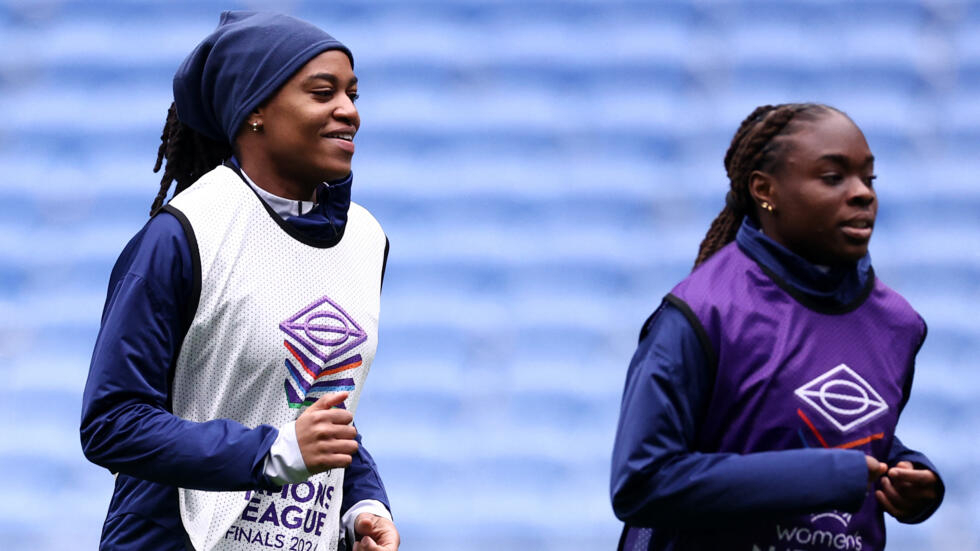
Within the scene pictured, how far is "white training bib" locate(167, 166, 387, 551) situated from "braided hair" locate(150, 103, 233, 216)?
16 cm

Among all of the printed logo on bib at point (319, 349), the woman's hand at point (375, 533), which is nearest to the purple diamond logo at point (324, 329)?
the printed logo on bib at point (319, 349)

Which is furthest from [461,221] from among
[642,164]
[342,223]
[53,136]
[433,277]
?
[342,223]

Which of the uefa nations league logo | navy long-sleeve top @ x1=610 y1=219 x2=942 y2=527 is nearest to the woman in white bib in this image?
navy long-sleeve top @ x1=610 y1=219 x2=942 y2=527

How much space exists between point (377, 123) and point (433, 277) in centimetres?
81

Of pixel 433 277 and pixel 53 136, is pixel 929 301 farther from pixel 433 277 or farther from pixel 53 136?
pixel 53 136

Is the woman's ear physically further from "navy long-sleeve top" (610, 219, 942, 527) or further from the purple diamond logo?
the purple diamond logo

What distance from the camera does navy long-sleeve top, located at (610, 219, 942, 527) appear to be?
178 centimetres

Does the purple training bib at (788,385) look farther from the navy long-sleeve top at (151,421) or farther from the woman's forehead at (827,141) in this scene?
the navy long-sleeve top at (151,421)

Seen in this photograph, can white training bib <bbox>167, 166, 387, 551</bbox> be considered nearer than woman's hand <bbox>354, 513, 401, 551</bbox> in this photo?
Yes

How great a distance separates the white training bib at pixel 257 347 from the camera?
1.92 metres

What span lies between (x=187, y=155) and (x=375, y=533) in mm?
665

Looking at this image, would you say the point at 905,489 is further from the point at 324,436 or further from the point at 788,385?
the point at 324,436

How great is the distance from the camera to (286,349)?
195cm

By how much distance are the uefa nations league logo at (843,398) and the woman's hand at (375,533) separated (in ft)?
2.08
